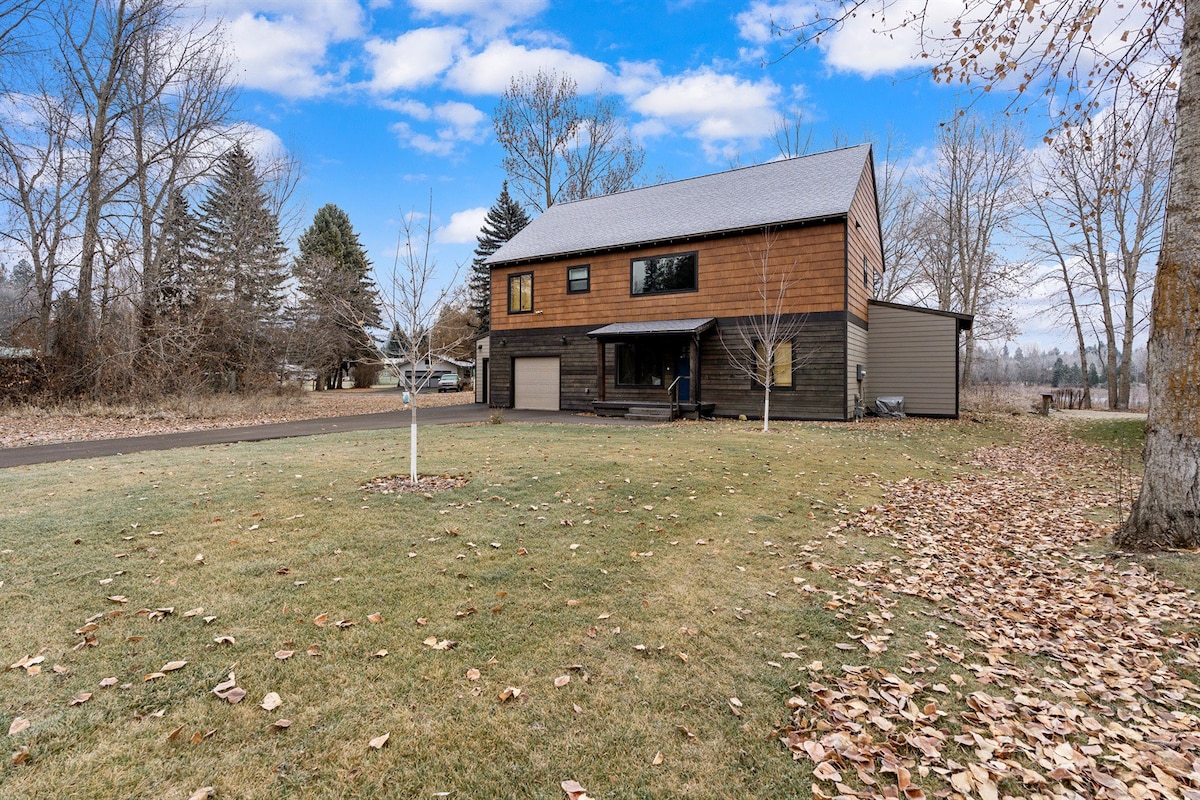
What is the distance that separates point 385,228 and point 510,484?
4050 millimetres

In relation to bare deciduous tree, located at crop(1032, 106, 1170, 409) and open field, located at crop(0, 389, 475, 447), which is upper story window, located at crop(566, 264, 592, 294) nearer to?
open field, located at crop(0, 389, 475, 447)

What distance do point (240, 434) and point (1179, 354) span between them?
15484 mm

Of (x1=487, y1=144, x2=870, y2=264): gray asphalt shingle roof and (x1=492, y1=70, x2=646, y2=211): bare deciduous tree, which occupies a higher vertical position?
(x1=492, y1=70, x2=646, y2=211): bare deciduous tree

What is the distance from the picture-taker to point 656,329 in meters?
16.1

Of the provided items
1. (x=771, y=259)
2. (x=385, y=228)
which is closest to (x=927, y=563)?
(x=385, y=228)

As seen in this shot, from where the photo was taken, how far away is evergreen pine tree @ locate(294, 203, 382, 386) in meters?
24.8

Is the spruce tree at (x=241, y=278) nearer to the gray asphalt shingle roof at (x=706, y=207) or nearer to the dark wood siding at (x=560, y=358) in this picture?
the dark wood siding at (x=560, y=358)

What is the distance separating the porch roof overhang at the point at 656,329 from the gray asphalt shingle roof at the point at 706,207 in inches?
106

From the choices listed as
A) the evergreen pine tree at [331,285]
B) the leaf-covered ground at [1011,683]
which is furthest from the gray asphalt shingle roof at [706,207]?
the leaf-covered ground at [1011,683]

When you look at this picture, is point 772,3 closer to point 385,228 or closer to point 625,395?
point 385,228

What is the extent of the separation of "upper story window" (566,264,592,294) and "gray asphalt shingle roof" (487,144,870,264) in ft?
2.07

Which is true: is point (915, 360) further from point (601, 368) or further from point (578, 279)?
point (578, 279)

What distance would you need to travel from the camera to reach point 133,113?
18.2 m

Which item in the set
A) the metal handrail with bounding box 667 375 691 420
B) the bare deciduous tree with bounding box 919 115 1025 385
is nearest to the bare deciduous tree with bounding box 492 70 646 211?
the bare deciduous tree with bounding box 919 115 1025 385
